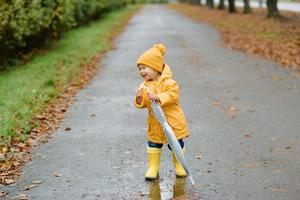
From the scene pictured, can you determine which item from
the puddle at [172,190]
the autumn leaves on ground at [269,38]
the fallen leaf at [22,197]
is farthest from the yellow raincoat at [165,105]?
the autumn leaves on ground at [269,38]

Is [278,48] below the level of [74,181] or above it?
below

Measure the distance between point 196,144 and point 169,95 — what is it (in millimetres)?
2160

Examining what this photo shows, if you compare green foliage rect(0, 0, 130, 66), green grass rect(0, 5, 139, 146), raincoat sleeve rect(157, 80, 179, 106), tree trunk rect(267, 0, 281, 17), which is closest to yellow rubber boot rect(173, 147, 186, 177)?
raincoat sleeve rect(157, 80, 179, 106)

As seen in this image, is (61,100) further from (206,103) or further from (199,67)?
(199,67)

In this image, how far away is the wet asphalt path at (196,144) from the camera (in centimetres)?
604

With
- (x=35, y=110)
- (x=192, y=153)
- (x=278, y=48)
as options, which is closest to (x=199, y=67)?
(x=278, y=48)

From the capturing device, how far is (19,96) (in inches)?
456

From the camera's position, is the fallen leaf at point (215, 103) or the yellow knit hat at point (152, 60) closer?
the yellow knit hat at point (152, 60)

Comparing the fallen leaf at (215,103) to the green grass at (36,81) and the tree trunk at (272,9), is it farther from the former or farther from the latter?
the tree trunk at (272,9)

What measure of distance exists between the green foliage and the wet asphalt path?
2.73 metres

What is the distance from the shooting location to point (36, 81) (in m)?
13.4

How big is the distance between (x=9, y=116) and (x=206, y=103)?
3.57 meters

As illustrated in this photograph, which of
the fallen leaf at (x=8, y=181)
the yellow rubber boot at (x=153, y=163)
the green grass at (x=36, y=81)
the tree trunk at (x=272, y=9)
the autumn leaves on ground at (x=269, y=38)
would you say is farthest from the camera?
the tree trunk at (x=272, y=9)

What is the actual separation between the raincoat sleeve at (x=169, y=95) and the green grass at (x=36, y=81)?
120 inches
